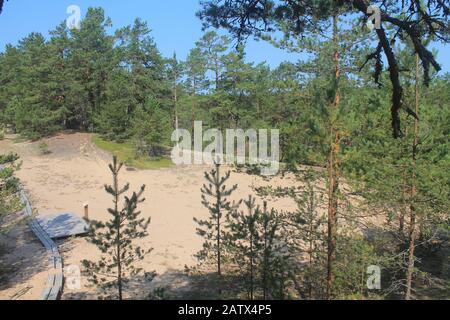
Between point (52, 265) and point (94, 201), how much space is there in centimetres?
1023

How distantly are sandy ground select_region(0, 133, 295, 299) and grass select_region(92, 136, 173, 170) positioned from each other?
0.96 meters

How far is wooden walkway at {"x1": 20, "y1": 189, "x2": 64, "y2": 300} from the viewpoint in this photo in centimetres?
1161

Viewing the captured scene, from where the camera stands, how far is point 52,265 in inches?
550

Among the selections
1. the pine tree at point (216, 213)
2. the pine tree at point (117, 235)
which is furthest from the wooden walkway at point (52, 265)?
the pine tree at point (117, 235)

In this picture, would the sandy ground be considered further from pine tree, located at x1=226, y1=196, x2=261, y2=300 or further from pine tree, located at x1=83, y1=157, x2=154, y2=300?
pine tree, located at x1=83, y1=157, x2=154, y2=300

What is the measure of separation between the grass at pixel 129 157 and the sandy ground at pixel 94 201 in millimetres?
959

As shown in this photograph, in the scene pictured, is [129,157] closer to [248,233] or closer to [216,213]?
[216,213]
